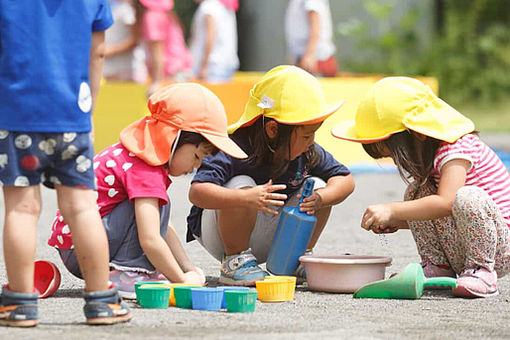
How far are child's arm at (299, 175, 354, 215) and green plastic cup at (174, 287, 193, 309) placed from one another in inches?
25.9

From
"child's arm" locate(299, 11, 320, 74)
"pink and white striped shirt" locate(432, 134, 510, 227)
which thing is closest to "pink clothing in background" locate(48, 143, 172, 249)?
"pink and white striped shirt" locate(432, 134, 510, 227)

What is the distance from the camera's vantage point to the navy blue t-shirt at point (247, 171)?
3.38m

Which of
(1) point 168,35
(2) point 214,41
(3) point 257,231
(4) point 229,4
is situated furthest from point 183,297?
(4) point 229,4

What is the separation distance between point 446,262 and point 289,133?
28.1 inches

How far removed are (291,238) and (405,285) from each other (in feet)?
1.50

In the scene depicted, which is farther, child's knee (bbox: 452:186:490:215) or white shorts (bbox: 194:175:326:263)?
white shorts (bbox: 194:175:326:263)

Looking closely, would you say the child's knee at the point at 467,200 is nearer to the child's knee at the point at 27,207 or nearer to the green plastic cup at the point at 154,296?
the green plastic cup at the point at 154,296

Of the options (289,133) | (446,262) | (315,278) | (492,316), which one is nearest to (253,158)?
(289,133)

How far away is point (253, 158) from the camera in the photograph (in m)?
3.44

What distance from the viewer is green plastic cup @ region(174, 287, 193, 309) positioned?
2.84 m

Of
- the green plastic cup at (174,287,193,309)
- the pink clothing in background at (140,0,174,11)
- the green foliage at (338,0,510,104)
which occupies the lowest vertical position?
the green foliage at (338,0,510,104)

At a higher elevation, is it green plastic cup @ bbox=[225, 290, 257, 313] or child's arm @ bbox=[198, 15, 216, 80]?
child's arm @ bbox=[198, 15, 216, 80]

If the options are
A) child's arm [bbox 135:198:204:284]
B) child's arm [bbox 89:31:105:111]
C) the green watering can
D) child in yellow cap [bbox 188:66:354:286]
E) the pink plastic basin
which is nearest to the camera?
child's arm [bbox 89:31:105:111]

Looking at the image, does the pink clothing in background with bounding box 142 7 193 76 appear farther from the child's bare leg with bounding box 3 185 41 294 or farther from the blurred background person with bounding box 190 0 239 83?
the child's bare leg with bounding box 3 185 41 294
